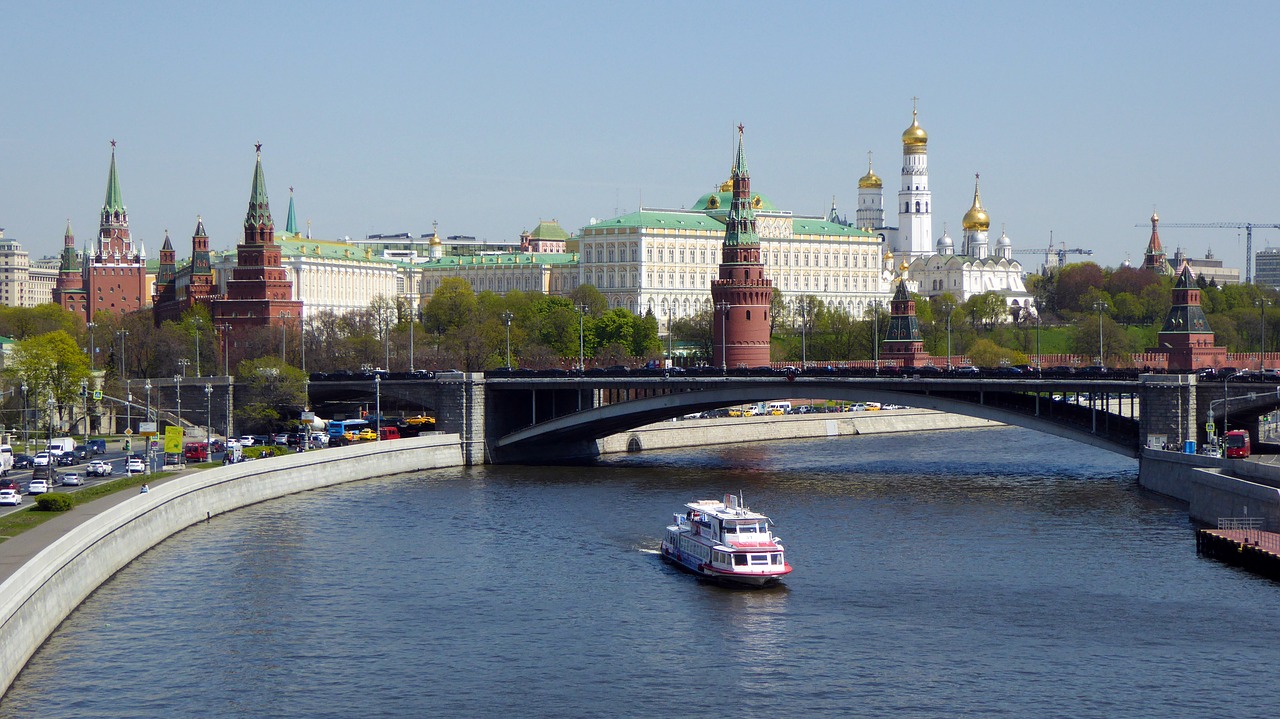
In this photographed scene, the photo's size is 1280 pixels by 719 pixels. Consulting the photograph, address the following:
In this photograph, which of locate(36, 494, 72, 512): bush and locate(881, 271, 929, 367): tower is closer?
locate(36, 494, 72, 512): bush

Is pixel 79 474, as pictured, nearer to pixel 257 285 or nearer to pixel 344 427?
pixel 344 427

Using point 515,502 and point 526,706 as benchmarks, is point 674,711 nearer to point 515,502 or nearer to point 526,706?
point 526,706

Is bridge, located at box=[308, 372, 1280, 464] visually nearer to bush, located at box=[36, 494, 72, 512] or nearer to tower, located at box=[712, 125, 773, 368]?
tower, located at box=[712, 125, 773, 368]

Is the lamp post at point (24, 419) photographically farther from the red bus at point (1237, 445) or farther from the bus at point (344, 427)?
the red bus at point (1237, 445)

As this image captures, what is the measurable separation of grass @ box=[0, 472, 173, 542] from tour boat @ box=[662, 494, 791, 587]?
1844 centimetres

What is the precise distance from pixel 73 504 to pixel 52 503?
6.08 feet

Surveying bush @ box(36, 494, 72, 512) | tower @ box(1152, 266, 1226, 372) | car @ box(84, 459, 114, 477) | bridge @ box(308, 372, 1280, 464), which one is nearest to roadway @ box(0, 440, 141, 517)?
car @ box(84, 459, 114, 477)

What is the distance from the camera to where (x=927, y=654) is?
4209cm

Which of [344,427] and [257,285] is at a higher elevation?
[257,285]

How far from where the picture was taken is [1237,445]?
65.3 meters

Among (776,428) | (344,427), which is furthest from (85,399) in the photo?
(776,428)

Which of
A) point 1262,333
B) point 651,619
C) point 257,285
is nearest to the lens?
point 651,619

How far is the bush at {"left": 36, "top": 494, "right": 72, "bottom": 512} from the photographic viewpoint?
170 feet

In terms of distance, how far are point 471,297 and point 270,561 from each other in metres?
103
